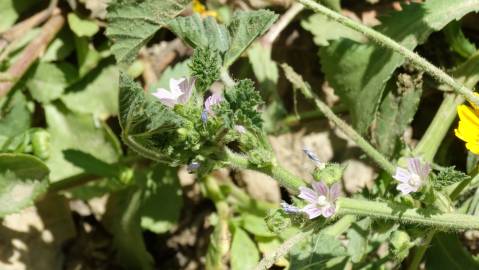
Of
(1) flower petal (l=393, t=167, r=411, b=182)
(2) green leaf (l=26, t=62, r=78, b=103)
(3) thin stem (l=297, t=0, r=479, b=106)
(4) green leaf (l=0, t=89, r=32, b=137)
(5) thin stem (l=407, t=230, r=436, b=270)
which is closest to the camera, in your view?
(1) flower petal (l=393, t=167, r=411, b=182)

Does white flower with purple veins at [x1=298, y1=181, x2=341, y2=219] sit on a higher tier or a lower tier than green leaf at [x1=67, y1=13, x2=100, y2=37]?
higher

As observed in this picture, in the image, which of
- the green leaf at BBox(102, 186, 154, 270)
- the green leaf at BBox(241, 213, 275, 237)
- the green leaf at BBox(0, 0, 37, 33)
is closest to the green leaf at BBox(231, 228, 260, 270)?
the green leaf at BBox(241, 213, 275, 237)

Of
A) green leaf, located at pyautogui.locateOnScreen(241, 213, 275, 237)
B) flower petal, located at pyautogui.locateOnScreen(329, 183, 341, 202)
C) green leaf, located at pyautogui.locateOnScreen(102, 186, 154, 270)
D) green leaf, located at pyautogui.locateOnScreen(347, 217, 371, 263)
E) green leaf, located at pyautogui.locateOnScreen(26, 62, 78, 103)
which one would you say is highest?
flower petal, located at pyautogui.locateOnScreen(329, 183, 341, 202)

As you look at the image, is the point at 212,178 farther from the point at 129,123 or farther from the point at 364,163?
the point at 129,123

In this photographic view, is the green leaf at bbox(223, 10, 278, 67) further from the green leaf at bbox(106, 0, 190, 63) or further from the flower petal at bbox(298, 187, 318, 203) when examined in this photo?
the flower petal at bbox(298, 187, 318, 203)

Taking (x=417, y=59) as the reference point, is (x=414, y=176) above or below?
below

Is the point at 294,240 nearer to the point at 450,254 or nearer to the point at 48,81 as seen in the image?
the point at 450,254

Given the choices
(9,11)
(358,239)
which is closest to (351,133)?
(358,239)
